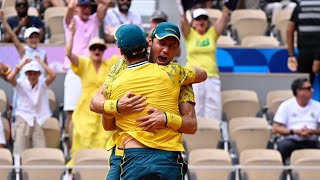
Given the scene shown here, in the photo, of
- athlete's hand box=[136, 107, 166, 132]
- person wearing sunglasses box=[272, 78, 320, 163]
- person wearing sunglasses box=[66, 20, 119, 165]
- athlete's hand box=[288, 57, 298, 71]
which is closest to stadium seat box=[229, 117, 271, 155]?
person wearing sunglasses box=[272, 78, 320, 163]

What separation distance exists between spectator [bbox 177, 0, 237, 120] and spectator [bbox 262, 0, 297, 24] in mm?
2429

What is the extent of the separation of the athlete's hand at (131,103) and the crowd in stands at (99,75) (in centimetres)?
473

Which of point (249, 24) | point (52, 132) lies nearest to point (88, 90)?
point (52, 132)

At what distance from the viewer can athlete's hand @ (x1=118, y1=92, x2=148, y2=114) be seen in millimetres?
7094

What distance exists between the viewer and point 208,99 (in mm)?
13172

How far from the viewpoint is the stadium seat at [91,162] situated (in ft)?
36.9

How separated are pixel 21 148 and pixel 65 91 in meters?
1.07

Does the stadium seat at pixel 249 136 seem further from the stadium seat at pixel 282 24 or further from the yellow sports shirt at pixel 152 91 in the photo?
the yellow sports shirt at pixel 152 91

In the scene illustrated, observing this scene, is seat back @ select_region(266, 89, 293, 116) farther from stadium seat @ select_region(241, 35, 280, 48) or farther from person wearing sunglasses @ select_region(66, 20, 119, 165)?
person wearing sunglasses @ select_region(66, 20, 119, 165)

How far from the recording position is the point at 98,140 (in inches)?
486

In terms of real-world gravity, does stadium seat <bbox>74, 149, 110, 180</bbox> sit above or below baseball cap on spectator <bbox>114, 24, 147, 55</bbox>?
below

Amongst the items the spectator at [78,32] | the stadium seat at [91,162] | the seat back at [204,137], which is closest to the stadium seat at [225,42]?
the spectator at [78,32]

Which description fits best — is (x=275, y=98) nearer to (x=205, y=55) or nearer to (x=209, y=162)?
(x=205, y=55)

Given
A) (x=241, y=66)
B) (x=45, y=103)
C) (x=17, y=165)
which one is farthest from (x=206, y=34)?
(x=17, y=165)
